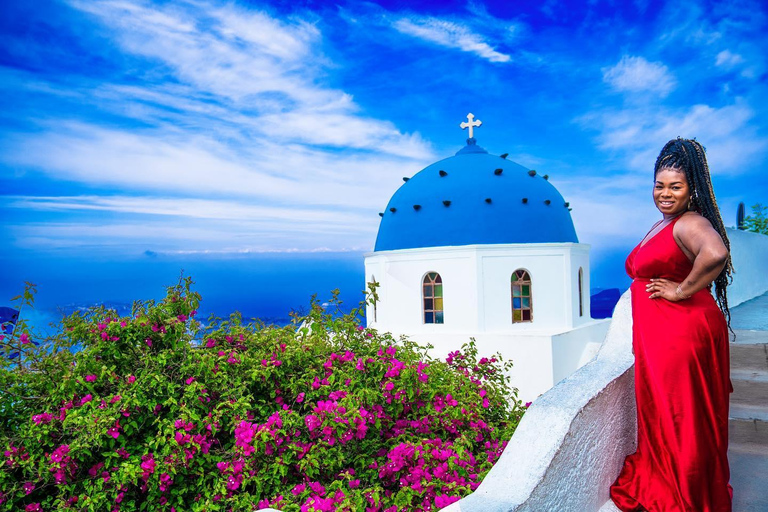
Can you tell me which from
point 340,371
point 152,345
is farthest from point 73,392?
point 340,371

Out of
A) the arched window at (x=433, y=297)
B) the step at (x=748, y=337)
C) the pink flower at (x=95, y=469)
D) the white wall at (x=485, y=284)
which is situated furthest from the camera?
the arched window at (x=433, y=297)

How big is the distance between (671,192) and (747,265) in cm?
607

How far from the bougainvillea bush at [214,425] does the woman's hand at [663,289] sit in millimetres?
1441

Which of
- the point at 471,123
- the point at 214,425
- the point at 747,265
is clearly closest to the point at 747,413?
the point at 214,425

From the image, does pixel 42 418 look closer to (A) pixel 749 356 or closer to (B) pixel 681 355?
(B) pixel 681 355

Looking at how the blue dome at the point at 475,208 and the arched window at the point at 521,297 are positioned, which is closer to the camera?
the arched window at the point at 521,297

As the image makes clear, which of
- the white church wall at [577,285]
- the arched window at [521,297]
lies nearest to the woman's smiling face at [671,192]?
the arched window at [521,297]

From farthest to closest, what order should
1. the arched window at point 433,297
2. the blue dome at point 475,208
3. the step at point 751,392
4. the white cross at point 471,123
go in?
the white cross at point 471,123 < the arched window at point 433,297 < the blue dome at point 475,208 < the step at point 751,392

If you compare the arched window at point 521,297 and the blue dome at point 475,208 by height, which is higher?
the blue dome at point 475,208

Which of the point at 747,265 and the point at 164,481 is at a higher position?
the point at 747,265

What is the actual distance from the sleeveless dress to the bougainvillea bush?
96cm

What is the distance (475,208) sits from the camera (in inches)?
523

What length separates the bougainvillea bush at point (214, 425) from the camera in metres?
2.90

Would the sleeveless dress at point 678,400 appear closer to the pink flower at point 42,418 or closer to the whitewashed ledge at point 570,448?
the whitewashed ledge at point 570,448
